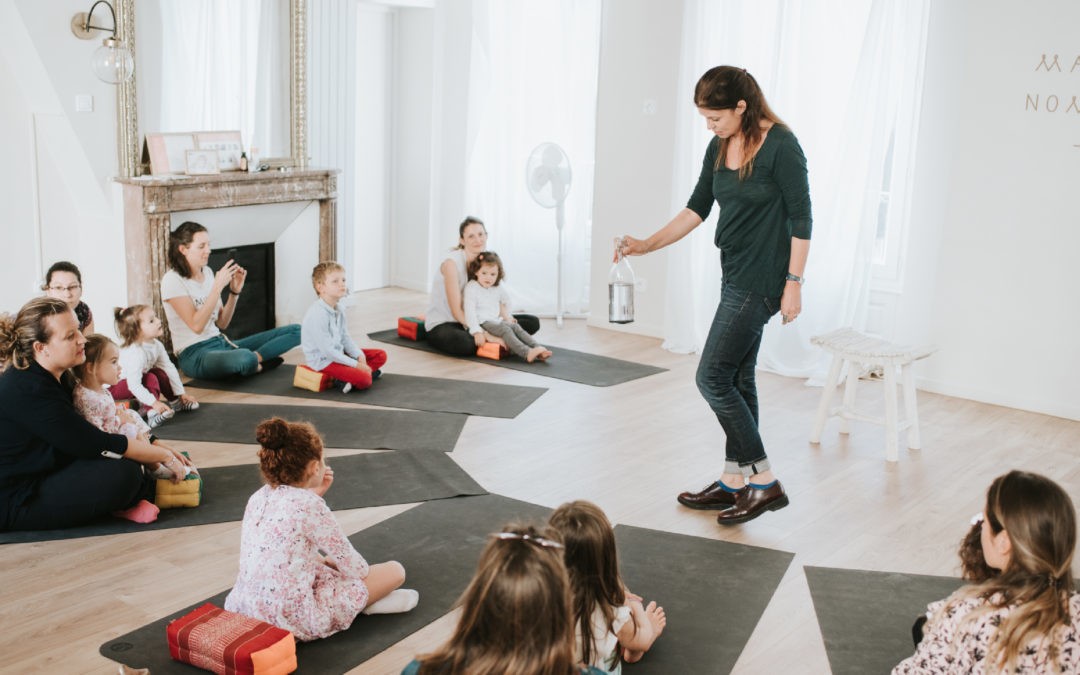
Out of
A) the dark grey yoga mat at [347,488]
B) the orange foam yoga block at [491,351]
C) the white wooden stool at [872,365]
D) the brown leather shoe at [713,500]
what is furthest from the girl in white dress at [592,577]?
the orange foam yoga block at [491,351]

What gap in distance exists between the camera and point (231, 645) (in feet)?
8.32

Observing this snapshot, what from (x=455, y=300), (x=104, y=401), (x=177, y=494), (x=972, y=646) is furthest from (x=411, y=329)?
(x=972, y=646)

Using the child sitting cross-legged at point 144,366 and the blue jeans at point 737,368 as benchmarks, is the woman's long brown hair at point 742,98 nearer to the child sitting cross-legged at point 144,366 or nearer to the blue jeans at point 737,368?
the blue jeans at point 737,368

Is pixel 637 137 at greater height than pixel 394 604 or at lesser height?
greater

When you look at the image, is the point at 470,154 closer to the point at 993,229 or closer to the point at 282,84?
the point at 282,84

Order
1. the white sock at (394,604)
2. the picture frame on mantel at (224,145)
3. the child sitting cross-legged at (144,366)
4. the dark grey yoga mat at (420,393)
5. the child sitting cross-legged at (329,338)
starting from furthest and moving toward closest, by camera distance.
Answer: the picture frame on mantel at (224,145) < the child sitting cross-legged at (329,338) < the dark grey yoga mat at (420,393) < the child sitting cross-legged at (144,366) < the white sock at (394,604)

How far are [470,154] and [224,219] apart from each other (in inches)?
74.5

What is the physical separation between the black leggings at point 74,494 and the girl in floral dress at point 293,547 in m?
0.82

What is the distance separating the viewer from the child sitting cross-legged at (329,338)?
5090mm

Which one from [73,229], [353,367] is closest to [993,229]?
[353,367]

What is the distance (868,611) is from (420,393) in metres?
2.65

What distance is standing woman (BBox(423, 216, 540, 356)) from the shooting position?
591 centimetres

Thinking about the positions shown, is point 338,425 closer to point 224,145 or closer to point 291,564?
point 291,564

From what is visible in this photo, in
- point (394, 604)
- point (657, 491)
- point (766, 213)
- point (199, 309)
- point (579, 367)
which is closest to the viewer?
point (394, 604)
